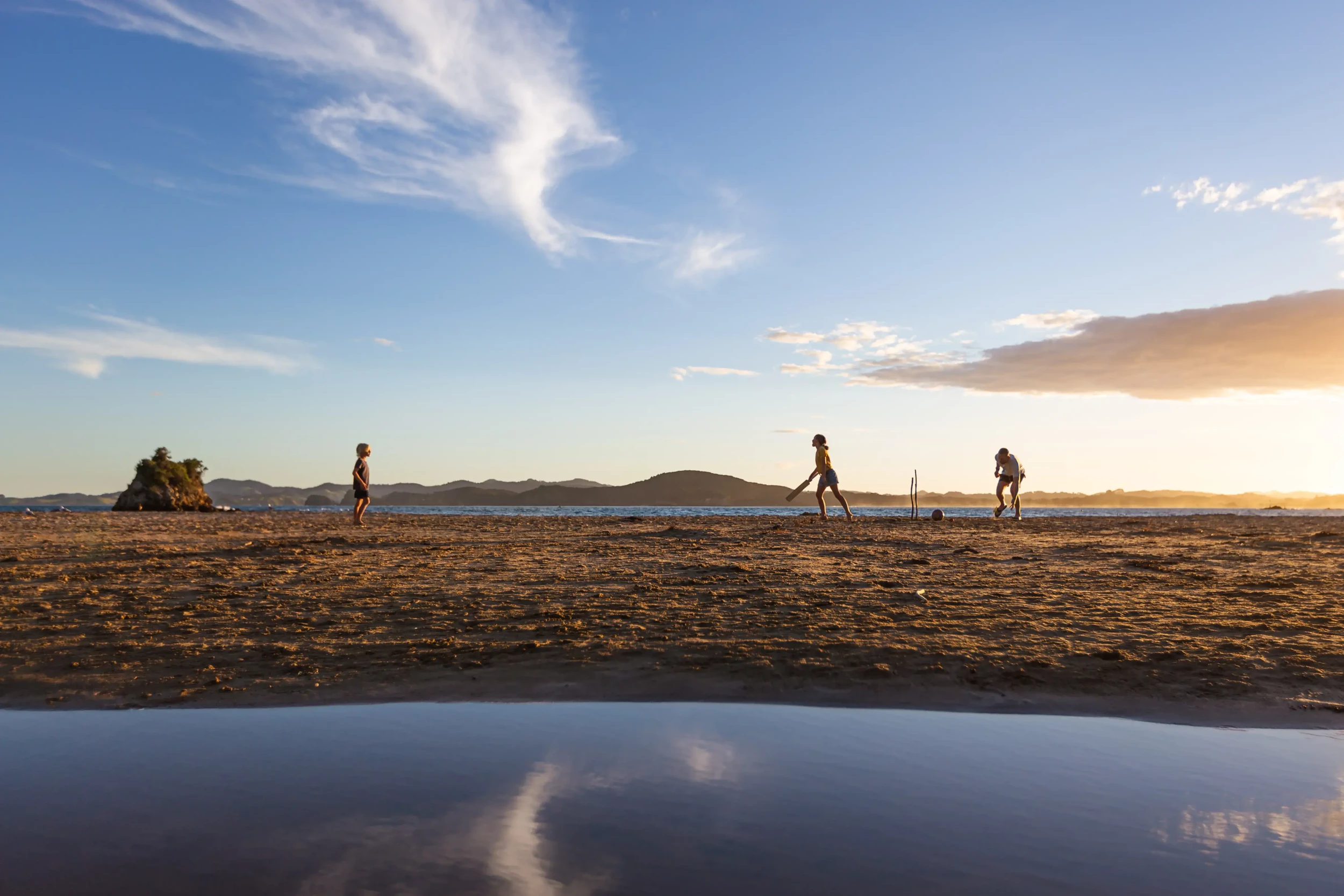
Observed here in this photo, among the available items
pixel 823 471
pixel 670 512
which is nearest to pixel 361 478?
pixel 823 471

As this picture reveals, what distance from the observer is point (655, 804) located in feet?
12.2

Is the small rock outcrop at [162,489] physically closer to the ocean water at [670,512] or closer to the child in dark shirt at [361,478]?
the ocean water at [670,512]

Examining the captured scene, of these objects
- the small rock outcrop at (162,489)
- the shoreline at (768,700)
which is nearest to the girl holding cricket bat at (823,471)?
the shoreline at (768,700)

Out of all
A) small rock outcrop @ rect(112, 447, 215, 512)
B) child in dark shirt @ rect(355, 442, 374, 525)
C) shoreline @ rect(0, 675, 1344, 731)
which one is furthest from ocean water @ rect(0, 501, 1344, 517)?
shoreline @ rect(0, 675, 1344, 731)

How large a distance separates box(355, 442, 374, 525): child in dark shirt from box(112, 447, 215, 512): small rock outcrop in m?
27.8

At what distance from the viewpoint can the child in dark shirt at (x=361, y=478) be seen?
21516mm

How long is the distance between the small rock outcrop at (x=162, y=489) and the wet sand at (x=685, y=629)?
112ft

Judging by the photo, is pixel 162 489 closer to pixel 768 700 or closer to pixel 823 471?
pixel 823 471

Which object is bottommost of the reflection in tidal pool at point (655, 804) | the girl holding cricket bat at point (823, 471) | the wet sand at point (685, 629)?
the reflection in tidal pool at point (655, 804)

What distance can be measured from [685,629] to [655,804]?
3637mm

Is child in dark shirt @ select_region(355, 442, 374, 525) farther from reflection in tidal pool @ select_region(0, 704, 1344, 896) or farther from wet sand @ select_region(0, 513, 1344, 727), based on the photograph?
reflection in tidal pool @ select_region(0, 704, 1344, 896)

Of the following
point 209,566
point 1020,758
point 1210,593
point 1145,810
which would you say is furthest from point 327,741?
point 1210,593

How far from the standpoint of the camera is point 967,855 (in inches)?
126

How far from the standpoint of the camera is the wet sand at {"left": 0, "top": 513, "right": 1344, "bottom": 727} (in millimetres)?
5840
